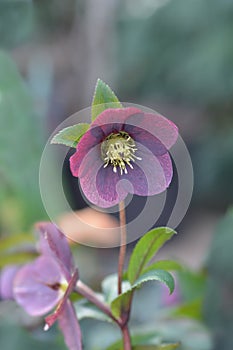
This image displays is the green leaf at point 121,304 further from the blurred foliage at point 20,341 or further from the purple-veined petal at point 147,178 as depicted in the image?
the blurred foliage at point 20,341

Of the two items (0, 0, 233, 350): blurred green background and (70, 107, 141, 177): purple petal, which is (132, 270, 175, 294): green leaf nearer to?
(70, 107, 141, 177): purple petal

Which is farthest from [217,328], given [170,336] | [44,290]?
[44,290]

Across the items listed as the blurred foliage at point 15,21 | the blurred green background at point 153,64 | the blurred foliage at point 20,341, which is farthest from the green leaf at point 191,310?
the blurred foliage at point 15,21

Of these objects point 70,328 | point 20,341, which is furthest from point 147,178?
point 20,341

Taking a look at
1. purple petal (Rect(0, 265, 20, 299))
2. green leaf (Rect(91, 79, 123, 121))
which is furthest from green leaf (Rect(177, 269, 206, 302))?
green leaf (Rect(91, 79, 123, 121))

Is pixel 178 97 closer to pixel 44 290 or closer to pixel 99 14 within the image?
pixel 99 14

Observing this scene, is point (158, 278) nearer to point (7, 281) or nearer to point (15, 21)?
point (7, 281)
